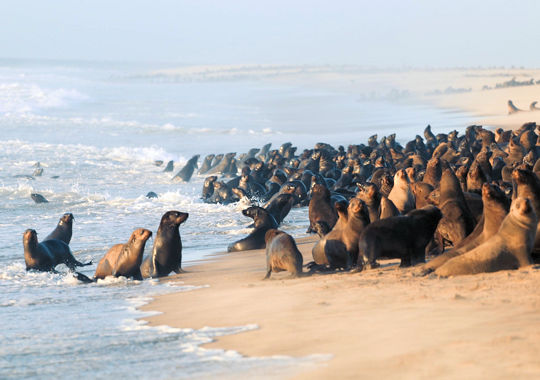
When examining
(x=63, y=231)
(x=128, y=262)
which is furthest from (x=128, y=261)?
(x=63, y=231)

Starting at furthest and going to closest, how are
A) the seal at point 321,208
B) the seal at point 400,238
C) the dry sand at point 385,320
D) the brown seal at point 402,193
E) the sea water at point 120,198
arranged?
the seal at point 321,208 < the brown seal at point 402,193 < the seal at point 400,238 < the sea water at point 120,198 < the dry sand at point 385,320

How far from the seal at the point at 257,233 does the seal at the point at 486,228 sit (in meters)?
4.15

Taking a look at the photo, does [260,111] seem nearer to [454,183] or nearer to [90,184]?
[90,184]

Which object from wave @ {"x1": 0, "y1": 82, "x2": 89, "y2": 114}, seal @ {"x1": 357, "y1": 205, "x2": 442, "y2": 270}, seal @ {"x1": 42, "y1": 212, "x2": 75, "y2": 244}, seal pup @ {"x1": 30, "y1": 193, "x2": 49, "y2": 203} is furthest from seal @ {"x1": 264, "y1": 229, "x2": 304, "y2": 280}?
wave @ {"x1": 0, "y1": 82, "x2": 89, "y2": 114}

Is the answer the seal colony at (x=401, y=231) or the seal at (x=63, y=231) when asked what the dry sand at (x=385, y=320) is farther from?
the seal at (x=63, y=231)

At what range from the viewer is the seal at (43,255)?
10.6 m

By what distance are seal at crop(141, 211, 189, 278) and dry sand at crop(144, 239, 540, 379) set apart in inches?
60.8

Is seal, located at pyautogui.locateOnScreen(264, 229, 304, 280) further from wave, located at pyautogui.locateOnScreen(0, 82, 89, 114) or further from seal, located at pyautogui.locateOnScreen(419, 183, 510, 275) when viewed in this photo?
wave, located at pyautogui.locateOnScreen(0, 82, 89, 114)

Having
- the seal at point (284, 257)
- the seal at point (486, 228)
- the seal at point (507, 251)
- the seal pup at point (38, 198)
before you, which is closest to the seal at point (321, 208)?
the seal at point (284, 257)

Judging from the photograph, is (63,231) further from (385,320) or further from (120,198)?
(385,320)

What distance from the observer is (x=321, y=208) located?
40.5ft

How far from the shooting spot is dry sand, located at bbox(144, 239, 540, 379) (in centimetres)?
471

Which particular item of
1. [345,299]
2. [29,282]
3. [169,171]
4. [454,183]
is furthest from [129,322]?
[169,171]

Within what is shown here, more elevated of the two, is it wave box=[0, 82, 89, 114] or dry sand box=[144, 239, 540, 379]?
wave box=[0, 82, 89, 114]
